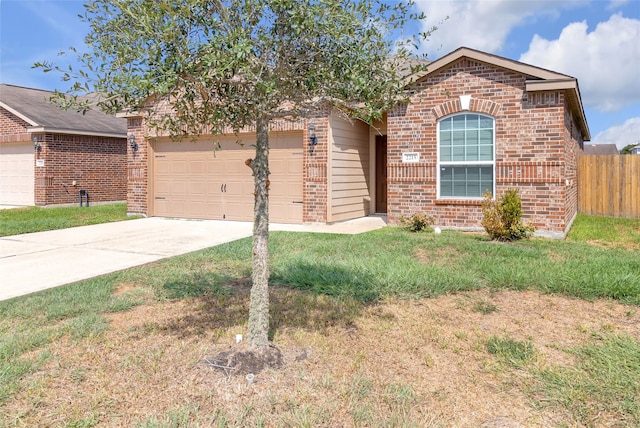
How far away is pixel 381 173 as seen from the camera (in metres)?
14.6

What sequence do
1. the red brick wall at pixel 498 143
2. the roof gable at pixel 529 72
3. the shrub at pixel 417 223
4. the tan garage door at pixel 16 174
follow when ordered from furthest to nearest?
1. the tan garage door at pixel 16 174
2. the shrub at pixel 417 223
3. the red brick wall at pixel 498 143
4. the roof gable at pixel 529 72

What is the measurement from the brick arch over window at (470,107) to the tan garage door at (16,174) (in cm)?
1536

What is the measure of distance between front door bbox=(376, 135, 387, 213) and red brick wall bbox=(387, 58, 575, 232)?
10.5ft

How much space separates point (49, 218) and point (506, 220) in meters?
12.0

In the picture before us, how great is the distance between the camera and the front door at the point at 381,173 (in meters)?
14.4

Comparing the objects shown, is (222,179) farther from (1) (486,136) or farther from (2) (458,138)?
(1) (486,136)

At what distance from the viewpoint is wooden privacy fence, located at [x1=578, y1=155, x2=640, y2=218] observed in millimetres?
14242

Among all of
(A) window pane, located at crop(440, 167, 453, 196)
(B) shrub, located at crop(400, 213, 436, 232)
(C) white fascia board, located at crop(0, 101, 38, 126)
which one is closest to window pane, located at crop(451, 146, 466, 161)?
(A) window pane, located at crop(440, 167, 453, 196)

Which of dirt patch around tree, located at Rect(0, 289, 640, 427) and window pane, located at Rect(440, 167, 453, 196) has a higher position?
window pane, located at Rect(440, 167, 453, 196)

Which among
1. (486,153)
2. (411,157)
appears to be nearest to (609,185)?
(486,153)

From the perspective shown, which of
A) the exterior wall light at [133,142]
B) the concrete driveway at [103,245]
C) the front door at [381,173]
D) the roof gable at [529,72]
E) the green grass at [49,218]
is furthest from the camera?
the front door at [381,173]

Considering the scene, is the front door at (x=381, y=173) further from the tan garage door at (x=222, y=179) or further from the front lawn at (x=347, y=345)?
the front lawn at (x=347, y=345)

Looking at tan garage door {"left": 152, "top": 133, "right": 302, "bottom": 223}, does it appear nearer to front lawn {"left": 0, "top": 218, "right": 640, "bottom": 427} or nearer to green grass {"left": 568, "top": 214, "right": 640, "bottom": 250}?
front lawn {"left": 0, "top": 218, "right": 640, "bottom": 427}

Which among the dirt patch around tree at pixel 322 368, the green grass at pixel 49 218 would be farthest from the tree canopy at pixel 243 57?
the green grass at pixel 49 218
